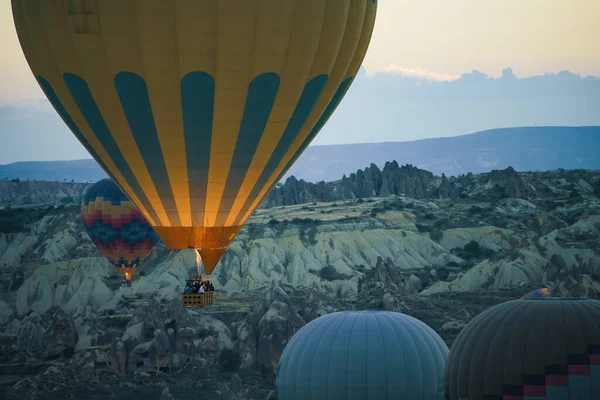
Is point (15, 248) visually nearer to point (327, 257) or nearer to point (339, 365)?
point (327, 257)

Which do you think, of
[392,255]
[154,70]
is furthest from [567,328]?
[392,255]

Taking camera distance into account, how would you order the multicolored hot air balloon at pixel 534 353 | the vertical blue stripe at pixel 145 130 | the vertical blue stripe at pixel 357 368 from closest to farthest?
1. the multicolored hot air balloon at pixel 534 353
2. the vertical blue stripe at pixel 145 130
3. the vertical blue stripe at pixel 357 368

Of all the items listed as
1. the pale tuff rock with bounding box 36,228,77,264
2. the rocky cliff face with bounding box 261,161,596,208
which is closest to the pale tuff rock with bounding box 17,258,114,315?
the pale tuff rock with bounding box 36,228,77,264

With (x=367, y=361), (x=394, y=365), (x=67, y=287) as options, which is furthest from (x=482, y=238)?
(x=367, y=361)

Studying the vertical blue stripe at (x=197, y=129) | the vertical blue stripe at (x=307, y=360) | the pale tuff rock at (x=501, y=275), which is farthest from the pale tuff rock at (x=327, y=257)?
the vertical blue stripe at (x=197, y=129)

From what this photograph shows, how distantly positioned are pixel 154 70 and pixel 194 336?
56573mm

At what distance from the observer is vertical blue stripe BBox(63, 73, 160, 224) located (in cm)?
4169

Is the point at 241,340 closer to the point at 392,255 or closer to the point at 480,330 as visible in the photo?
the point at 392,255

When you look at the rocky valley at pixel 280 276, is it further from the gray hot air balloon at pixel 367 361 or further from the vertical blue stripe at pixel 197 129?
the vertical blue stripe at pixel 197 129

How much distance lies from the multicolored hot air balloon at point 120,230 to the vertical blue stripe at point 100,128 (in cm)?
3572

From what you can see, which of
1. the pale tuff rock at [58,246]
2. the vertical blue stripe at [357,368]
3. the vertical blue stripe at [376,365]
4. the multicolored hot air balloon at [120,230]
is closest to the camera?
the vertical blue stripe at [376,365]

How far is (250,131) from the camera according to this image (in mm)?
42469

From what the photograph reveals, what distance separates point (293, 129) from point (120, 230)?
A: 127 feet

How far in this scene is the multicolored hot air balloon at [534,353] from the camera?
129 ft
